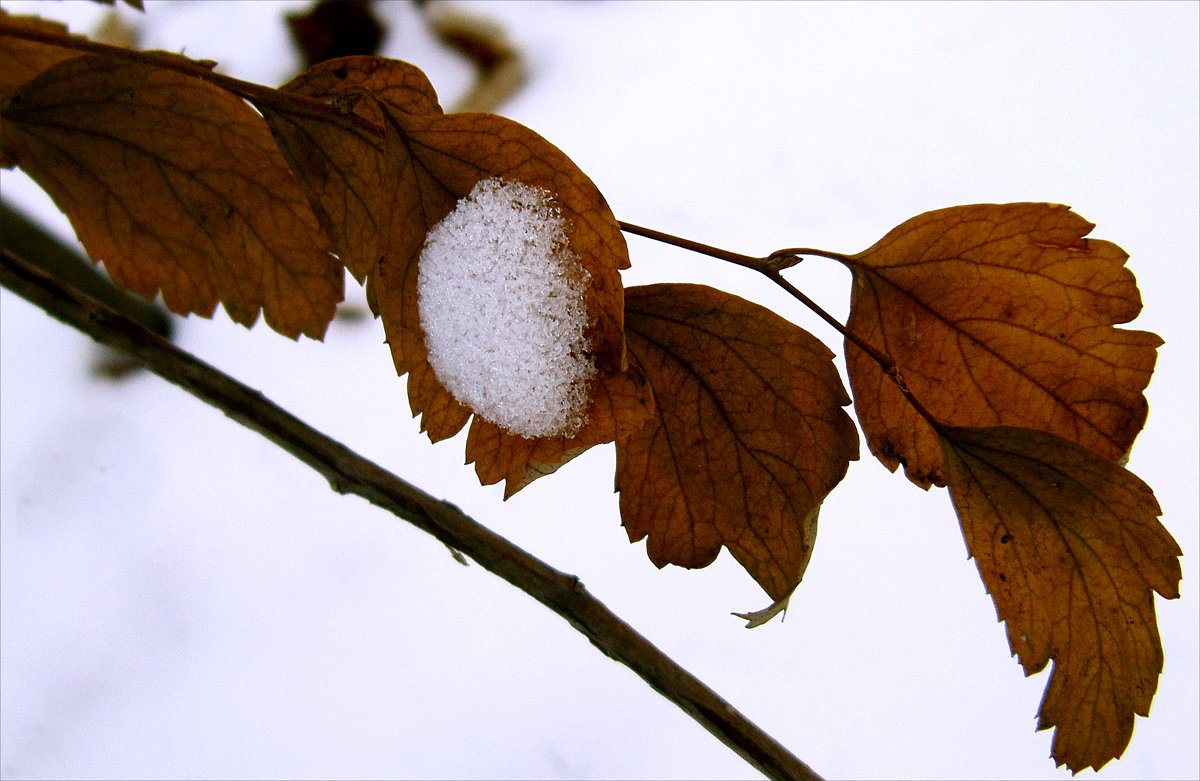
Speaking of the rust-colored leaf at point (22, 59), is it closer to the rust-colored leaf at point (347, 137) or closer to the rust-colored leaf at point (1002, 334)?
the rust-colored leaf at point (347, 137)

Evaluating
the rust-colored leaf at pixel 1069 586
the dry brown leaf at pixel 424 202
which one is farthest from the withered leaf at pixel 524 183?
the rust-colored leaf at pixel 1069 586

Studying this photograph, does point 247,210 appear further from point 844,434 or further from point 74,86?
point 844,434

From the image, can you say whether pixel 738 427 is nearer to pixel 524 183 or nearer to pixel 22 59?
pixel 524 183

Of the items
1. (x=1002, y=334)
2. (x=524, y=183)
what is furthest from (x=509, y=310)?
(x=1002, y=334)

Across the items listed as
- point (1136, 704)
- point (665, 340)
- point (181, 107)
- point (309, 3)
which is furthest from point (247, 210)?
point (309, 3)

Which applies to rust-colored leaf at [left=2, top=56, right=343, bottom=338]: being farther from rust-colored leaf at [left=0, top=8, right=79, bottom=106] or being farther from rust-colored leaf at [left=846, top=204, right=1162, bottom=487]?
rust-colored leaf at [left=846, top=204, right=1162, bottom=487]

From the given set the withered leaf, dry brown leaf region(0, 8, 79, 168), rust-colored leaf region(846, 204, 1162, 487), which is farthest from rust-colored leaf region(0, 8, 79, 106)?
rust-colored leaf region(846, 204, 1162, 487)
